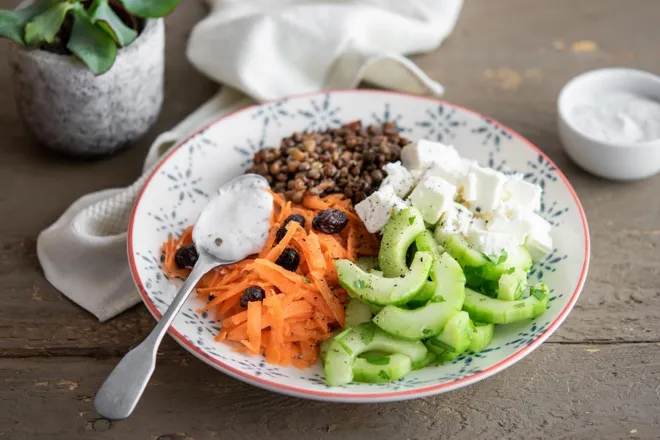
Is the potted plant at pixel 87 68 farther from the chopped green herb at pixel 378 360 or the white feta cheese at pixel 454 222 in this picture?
the chopped green herb at pixel 378 360

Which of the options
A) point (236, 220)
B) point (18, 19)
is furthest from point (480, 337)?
point (18, 19)

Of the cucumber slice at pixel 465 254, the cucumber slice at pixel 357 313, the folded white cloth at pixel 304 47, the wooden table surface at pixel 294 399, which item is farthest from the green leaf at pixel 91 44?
the cucumber slice at pixel 465 254

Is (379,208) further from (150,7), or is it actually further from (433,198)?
(150,7)

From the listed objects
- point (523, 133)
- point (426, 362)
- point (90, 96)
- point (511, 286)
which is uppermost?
point (90, 96)

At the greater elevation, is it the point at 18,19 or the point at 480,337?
the point at 18,19

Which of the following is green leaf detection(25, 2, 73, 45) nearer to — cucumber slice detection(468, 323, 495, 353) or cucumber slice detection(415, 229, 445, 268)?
cucumber slice detection(415, 229, 445, 268)

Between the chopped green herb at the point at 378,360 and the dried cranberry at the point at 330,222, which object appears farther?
the dried cranberry at the point at 330,222
